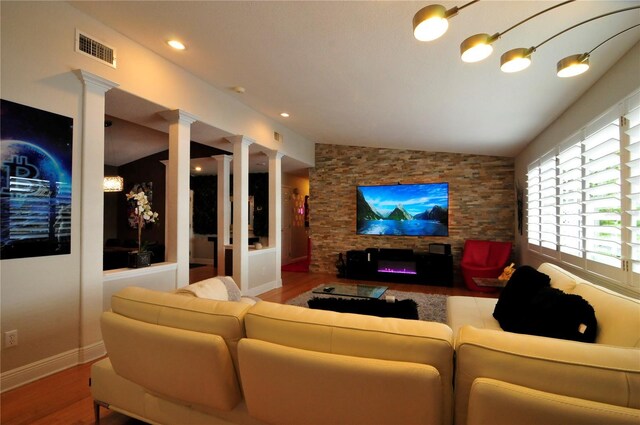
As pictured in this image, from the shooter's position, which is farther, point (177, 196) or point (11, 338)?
point (177, 196)

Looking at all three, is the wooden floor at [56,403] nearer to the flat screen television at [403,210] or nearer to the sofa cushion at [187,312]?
the sofa cushion at [187,312]

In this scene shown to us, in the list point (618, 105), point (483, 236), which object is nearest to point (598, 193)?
point (618, 105)

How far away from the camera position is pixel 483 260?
5.68m

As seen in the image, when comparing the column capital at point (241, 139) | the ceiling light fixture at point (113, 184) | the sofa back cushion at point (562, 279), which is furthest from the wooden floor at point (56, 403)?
the column capital at point (241, 139)

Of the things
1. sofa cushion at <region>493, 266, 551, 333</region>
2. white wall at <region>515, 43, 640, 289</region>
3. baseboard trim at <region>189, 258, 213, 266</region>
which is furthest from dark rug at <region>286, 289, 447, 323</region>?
baseboard trim at <region>189, 258, 213, 266</region>

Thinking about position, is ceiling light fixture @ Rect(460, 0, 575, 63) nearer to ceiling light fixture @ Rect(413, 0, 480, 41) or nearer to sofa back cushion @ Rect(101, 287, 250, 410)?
ceiling light fixture @ Rect(413, 0, 480, 41)

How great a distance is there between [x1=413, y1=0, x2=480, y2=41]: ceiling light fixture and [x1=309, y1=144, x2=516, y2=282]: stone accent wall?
5.29m

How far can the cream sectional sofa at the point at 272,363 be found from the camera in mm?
1060

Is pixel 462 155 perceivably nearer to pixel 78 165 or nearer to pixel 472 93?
pixel 472 93

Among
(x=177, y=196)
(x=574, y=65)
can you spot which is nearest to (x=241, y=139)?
(x=177, y=196)

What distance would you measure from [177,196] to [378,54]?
2647 millimetres

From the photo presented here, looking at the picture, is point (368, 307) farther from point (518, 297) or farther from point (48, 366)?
point (48, 366)

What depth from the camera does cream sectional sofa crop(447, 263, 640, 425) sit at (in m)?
0.86

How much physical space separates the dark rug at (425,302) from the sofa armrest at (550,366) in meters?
2.79
